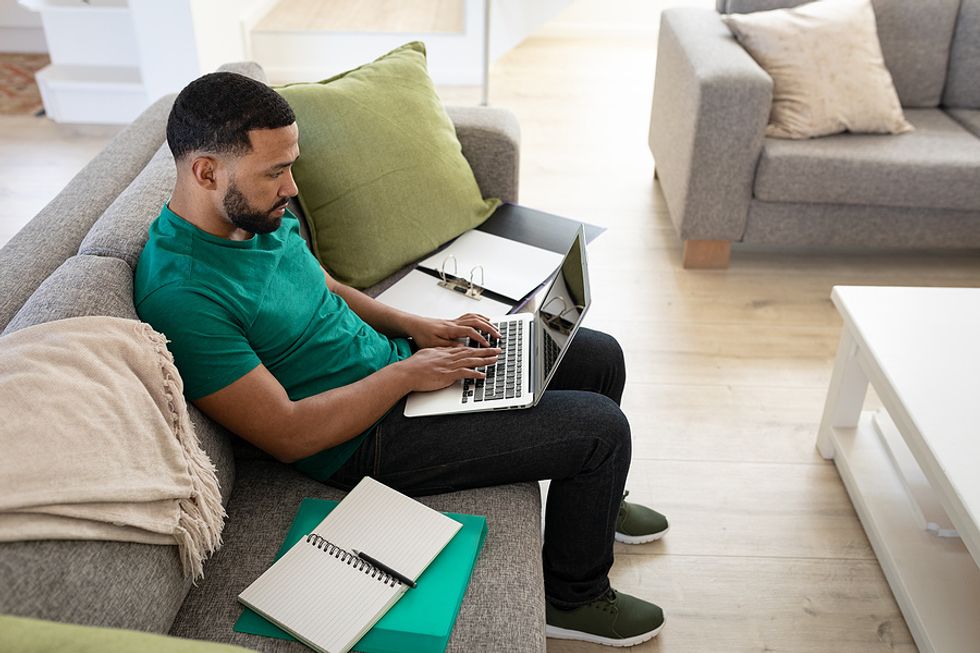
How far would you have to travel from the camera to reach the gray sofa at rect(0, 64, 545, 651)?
3.56 feet

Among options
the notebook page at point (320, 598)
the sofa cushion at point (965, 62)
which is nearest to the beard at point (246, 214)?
the notebook page at point (320, 598)

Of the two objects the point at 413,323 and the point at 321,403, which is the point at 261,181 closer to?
the point at 321,403

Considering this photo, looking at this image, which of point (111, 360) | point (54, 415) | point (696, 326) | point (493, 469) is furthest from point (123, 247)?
point (696, 326)

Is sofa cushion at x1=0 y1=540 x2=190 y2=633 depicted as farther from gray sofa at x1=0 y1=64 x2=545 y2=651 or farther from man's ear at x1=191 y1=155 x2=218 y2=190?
man's ear at x1=191 y1=155 x2=218 y2=190

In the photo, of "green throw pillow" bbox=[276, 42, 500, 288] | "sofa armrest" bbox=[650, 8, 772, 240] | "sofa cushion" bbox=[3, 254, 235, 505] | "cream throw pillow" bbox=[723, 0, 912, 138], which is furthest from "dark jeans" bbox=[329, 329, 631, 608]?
"cream throw pillow" bbox=[723, 0, 912, 138]

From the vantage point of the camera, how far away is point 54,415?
1144 millimetres

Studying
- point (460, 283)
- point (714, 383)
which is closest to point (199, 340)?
point (460, 283)

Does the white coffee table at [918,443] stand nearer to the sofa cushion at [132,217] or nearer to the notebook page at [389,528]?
the notebook page at [389,528]

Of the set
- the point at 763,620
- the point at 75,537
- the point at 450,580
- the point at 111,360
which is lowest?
the point at 763,620

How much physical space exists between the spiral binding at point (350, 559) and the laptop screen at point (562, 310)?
44 centimetres

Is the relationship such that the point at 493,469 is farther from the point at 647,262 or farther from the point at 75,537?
the point at 647,262

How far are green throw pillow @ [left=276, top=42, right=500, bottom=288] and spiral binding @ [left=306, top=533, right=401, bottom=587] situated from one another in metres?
0.77

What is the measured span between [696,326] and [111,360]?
6.02 feet

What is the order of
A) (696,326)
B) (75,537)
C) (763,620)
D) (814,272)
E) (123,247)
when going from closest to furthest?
(75,537)
(123,247)
(763,620)
(696,326)
(814,272)
